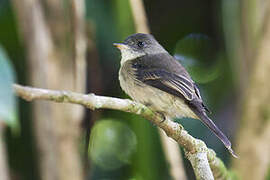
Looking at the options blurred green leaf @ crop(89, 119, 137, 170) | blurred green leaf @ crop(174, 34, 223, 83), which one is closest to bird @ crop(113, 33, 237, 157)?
blurred green leaf @ crop(89, 119, 137, 170)

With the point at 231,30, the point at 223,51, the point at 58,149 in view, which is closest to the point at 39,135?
the point at 58,149

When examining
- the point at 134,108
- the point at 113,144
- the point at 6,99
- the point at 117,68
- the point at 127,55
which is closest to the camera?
the point at 6,99

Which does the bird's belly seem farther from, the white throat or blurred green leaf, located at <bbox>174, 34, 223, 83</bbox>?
blurred green leaf, located at <bbox>174, 34, 223, 83</bbox>

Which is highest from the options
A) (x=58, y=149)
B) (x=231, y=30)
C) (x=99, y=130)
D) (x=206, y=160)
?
(x=231, y=30)

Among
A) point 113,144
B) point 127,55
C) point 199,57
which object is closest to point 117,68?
point 113,144

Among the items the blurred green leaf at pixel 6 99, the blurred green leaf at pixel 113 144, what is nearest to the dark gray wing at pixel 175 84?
the blurred green leaf at pixel 6 99

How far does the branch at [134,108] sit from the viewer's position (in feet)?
5.33

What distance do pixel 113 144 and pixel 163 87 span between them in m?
2.07

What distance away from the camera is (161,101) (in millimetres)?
2885

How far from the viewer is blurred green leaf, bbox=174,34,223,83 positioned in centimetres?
505

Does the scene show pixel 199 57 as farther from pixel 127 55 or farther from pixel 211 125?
pixel 211 125

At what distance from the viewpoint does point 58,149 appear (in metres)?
3.18

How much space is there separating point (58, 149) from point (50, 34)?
0.93m

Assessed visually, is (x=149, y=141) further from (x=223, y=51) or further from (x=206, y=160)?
(x=223, y=51)
